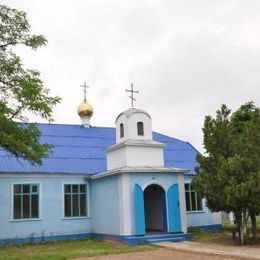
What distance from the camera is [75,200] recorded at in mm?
20078

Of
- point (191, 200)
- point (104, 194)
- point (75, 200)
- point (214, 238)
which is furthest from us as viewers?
point (191, 200)

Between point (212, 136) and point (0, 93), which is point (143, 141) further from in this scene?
point (0, 93)

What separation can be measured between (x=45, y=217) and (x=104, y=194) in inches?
111

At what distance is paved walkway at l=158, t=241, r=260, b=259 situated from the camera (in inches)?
504

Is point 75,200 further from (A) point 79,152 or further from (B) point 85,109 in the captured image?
(B) point 85,109

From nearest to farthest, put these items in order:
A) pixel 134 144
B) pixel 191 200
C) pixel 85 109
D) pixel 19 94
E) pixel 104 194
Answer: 1. pixel 19 94
2. pixel 134 144
3. pixel 104 194
4. pixel 191 200
5. pixel 85 109

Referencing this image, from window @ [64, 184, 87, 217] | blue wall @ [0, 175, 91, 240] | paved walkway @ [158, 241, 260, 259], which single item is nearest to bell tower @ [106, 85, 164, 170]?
window @ [64, 184, 87, 217]

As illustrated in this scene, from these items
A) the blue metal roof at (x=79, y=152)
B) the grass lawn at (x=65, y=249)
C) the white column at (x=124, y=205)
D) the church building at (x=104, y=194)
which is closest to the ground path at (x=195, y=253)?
the grass lawn at (x=65, y=249)

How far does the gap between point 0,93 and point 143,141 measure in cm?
784

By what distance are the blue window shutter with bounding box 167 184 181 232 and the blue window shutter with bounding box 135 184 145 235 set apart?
Answer: 1.33m

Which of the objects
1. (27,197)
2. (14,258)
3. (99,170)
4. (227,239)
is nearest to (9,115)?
(14,258)

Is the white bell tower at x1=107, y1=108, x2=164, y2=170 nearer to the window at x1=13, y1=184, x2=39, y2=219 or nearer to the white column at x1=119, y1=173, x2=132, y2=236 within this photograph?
the white column at x1=119, y1=173, x2=132, y2=236

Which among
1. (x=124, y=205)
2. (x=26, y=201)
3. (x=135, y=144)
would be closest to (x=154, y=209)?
(x=124, y=205)

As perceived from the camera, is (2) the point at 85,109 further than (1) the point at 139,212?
Yes
